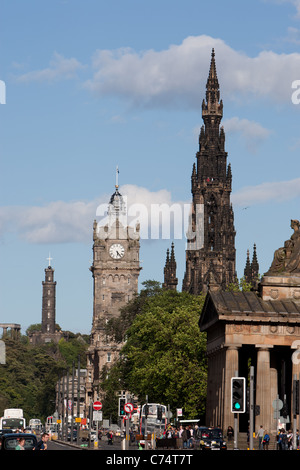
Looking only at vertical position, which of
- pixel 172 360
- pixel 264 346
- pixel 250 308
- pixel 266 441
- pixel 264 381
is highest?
pixel 250 308

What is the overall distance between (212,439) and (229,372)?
1195 cm

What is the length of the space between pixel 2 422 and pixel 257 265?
55558 millimetres

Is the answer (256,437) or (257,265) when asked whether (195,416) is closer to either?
(256,437)

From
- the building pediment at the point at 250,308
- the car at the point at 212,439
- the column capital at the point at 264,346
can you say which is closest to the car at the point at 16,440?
the car at the point at 212,439

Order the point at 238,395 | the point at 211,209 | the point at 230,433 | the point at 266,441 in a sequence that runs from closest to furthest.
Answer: the point at 238,395
the point at 266,441
the point at 230,433
the point at 211,209

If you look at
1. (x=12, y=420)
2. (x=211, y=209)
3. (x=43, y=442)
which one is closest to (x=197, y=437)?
(x=43, y=442)

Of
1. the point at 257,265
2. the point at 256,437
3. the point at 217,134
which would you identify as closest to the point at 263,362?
the point at 256,437

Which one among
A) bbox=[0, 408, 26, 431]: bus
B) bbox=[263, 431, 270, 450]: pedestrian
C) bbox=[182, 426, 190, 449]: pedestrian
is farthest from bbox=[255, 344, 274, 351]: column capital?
bbox=[0, 408, 26, 431]: bus

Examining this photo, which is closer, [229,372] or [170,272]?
[229,372]

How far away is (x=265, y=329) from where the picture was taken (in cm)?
8719

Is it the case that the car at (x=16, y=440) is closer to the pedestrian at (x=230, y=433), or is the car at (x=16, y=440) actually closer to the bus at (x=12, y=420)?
the pedestrian at (x=230, y=433)

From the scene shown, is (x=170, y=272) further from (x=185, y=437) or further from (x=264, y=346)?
(x=185, y=437)

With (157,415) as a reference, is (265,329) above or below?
above

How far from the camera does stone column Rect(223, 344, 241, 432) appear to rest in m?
86.1
